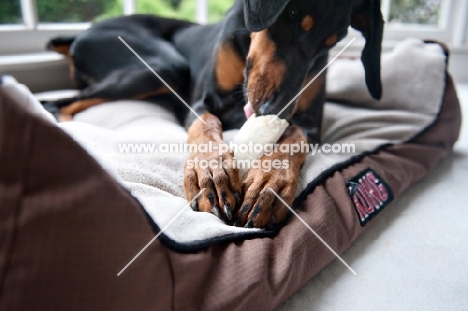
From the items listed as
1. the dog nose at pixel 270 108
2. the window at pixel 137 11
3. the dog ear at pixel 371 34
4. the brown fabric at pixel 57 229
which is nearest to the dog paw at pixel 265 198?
the dog nose at pixel 270 108

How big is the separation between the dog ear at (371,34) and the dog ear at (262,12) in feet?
1.01

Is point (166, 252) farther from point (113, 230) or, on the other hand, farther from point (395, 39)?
point (395, 39)

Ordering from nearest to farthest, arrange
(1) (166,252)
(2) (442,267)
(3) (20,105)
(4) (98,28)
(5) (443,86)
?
(3) (20,105) < (1) (166,252) < (2) (442,267) < (5) (443,86) < (4) (98,28)

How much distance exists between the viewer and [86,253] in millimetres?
575

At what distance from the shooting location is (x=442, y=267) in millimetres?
902

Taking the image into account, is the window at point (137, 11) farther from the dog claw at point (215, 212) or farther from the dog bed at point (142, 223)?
the dog claw at point (215, 212)

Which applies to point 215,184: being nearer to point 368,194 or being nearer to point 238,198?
point 238,198

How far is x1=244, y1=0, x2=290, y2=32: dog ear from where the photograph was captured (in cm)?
99

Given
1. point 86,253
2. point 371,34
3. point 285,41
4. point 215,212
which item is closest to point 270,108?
point 285,41

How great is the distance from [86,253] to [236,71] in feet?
2.68

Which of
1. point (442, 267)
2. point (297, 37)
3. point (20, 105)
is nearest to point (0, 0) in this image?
point (297, 37)

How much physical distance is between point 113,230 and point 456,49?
2761mm

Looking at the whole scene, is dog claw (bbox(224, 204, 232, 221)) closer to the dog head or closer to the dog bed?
the dog bed

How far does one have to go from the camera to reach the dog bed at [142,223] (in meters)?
0.55
